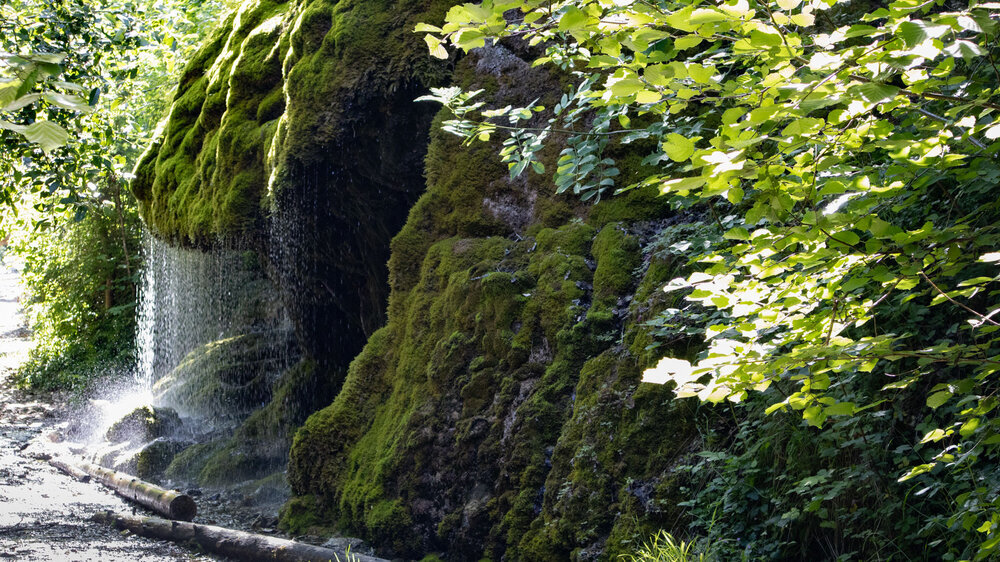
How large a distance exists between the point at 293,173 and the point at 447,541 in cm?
416

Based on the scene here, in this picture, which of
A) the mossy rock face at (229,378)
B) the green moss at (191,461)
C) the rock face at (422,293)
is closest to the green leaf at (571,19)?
the rock face at (422,293)

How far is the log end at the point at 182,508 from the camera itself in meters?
8.02

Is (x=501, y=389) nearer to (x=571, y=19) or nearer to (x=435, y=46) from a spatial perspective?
(x=435, y=46)

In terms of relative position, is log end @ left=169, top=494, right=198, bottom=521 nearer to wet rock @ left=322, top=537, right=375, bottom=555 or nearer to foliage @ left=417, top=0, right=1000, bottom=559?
wet rock @ left=322, top=537, right=375, bottom=555

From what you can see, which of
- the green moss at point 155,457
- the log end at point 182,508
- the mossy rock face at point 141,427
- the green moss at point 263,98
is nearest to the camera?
the green moss at point 263,98

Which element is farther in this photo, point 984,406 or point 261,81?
point 261,81

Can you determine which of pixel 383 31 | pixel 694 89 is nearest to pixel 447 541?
pixel 694 89

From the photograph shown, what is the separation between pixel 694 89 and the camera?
2.20 metres

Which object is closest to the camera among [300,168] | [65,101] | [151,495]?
[65,101]

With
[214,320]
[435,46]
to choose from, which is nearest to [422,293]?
[435,46]

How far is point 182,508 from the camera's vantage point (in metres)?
8.06

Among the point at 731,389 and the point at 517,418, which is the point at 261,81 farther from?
the point at 731,389

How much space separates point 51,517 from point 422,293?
15.3 ft

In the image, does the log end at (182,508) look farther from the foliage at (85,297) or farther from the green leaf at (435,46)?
the foliage at (85,297)
